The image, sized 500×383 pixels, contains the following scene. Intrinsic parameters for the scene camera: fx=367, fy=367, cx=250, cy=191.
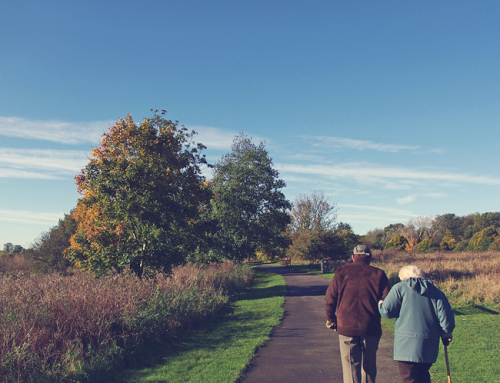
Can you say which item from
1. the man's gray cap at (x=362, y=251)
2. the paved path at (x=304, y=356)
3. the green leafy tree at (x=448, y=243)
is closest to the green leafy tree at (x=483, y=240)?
the green leafy tree at (x=448, y=243)

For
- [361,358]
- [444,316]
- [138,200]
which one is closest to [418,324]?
[444,316]

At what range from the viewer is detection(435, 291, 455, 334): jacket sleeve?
418 centimetres

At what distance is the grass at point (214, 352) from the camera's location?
638 centimetres

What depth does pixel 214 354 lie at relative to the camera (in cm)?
777

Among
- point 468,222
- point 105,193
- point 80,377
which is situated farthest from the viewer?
point 468,222

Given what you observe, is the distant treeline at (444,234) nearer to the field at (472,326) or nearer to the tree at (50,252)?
the field at (472,326)

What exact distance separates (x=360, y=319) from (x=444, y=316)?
3.21 ft

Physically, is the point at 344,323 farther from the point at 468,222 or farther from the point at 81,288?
the point at 468,222

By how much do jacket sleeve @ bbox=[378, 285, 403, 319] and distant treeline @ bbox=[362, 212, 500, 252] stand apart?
47465mm

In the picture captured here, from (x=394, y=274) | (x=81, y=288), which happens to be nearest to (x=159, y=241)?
(x=81, y=288)

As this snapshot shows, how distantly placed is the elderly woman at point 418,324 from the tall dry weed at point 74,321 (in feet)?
17.0

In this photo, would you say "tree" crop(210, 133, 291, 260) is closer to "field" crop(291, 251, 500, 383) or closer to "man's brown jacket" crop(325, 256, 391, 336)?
"field" crop(291, 251, 500, 383)

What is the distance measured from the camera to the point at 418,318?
4.25 metres

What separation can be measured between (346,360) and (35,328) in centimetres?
574
